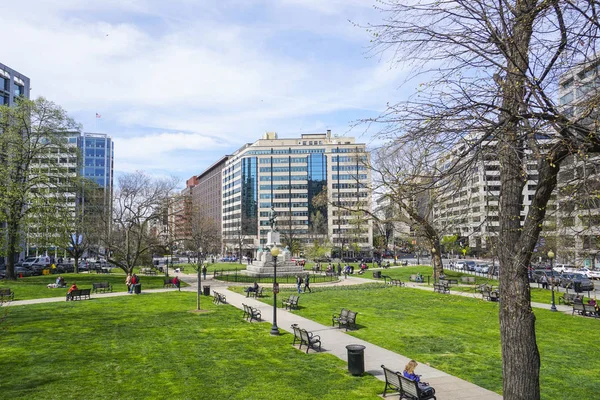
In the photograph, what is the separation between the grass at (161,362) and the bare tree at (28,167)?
69.0 ft

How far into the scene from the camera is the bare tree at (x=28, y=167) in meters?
39.5

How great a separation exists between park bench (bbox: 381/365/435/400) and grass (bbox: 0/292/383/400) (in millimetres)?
602

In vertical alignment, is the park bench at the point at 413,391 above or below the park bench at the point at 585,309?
above

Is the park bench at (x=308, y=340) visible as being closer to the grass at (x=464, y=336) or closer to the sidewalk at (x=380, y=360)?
the sidewalk at (x=380, y=360)

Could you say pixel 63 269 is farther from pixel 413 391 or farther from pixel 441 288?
pixel 413 391

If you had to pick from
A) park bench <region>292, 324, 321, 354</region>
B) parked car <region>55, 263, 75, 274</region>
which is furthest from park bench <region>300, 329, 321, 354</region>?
parked car <region>55, 263, 75, 274</region>

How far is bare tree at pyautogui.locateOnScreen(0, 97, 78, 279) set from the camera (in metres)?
39.5

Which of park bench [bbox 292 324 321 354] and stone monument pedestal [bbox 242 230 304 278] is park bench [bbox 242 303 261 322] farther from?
stone monument pedestal [bbox 242 230 304 278]

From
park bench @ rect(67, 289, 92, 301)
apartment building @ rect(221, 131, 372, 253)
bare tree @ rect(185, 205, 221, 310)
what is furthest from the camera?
apartment building @ rect(221, 131, 372, 253)

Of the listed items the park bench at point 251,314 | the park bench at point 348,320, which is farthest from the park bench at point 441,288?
the park bench at point 251,314

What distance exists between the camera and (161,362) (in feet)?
45.3

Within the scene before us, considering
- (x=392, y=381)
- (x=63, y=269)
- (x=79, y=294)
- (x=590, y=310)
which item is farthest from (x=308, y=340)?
(x=63, y=269)

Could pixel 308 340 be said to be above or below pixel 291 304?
above

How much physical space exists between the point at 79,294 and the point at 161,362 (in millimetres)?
18315
